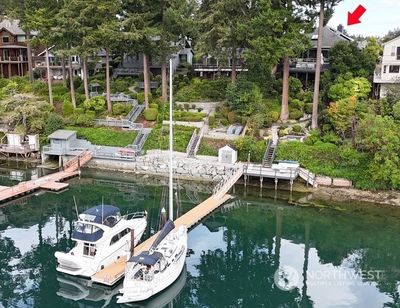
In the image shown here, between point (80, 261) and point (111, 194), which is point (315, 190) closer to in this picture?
point (111, 194)

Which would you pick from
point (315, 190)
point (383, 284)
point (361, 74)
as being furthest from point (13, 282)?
point (361, 74)

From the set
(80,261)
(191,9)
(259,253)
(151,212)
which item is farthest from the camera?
(191,9)

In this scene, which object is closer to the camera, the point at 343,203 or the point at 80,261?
the point at 80,261

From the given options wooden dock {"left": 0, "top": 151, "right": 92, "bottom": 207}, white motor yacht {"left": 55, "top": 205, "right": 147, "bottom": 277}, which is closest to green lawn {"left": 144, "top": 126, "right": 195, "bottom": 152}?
wooden dock {"left": 0, "top": 151, "right": 92, "bottom": 207}

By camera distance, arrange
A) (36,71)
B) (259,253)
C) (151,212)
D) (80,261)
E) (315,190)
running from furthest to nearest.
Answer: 1. (36,71)
2. (315,190)
3. (151,212)
4. (259,253)
5. (80,261)

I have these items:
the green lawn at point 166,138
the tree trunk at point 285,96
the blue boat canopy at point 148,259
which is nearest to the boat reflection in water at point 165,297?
the blue boat canopy at point 148,259

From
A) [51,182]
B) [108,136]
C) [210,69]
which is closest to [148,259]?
[51,182]

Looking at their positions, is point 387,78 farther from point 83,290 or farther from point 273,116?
point 83,290

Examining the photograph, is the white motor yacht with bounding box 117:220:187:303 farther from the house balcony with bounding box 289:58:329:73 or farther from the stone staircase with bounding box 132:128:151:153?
the house balcony with bounding box 289:58:329:73
